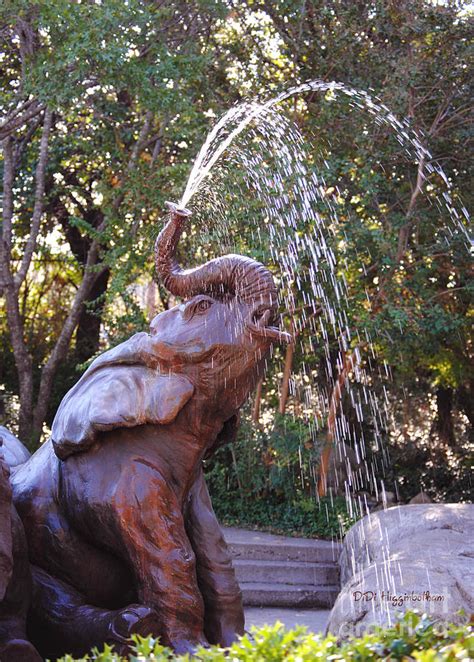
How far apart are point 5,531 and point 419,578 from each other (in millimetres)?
2971

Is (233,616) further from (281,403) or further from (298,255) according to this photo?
(281,403)

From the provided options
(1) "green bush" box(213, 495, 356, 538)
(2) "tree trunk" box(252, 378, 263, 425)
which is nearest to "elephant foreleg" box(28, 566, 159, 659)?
(1) "green bush" box(213, 495, 356, 538)

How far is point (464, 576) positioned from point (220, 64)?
769 centimetres

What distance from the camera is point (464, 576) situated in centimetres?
519

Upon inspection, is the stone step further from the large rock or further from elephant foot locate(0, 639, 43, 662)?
elephant foot locate(0, 639, 43, 662)

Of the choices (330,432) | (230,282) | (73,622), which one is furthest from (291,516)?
(230,282)

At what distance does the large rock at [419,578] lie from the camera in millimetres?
5012

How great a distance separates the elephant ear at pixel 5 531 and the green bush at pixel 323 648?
48 centimetres

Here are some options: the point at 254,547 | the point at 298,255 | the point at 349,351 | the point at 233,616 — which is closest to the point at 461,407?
the point at 349,351

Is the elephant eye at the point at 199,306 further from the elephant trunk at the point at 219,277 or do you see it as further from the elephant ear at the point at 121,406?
the elephant ear at the point at 121,406

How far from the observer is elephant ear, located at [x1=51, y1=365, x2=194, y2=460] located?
10.3ft

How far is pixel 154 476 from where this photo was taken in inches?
123

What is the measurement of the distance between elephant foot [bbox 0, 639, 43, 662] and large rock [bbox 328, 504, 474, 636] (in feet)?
6.64

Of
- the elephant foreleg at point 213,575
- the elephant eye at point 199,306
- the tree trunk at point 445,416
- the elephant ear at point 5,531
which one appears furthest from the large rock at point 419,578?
the tree trunk at point 445,416
